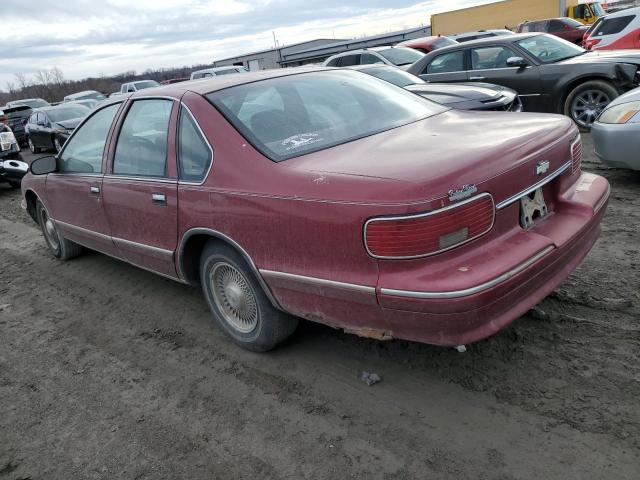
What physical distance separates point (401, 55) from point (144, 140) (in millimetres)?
10661

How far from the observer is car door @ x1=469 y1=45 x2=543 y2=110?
8648 mm

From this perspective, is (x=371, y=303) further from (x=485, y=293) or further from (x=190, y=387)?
(x=190, y=387)

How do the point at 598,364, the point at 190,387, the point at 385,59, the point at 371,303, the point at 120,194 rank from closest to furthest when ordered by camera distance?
1. the point at 371,303
2. the point at 598,364
3. the point at 190,387
4. the point at 120,194
5. the point at 385,59

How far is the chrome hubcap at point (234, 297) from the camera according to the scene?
3.30m

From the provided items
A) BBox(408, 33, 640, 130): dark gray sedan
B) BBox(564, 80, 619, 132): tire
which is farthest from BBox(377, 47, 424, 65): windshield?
BBox(564, 80, 619, 132): tire

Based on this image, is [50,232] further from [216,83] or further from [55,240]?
[216,83]

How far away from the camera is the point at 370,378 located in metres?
2.98

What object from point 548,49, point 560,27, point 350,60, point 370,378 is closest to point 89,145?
point 370,378

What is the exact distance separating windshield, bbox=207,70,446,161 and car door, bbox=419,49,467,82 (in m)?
6.12

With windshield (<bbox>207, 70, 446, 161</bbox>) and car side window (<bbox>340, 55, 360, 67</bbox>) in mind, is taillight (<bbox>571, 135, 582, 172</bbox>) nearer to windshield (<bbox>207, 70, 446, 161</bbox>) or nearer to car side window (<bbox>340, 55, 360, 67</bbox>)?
windshield (<bbox>207, 70, 446, 161</bbox>)

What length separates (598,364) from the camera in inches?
110

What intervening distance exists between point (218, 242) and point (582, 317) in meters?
2.24

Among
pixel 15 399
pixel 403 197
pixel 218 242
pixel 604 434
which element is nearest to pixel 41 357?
pixel 15 399

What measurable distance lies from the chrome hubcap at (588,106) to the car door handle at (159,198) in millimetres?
7056
